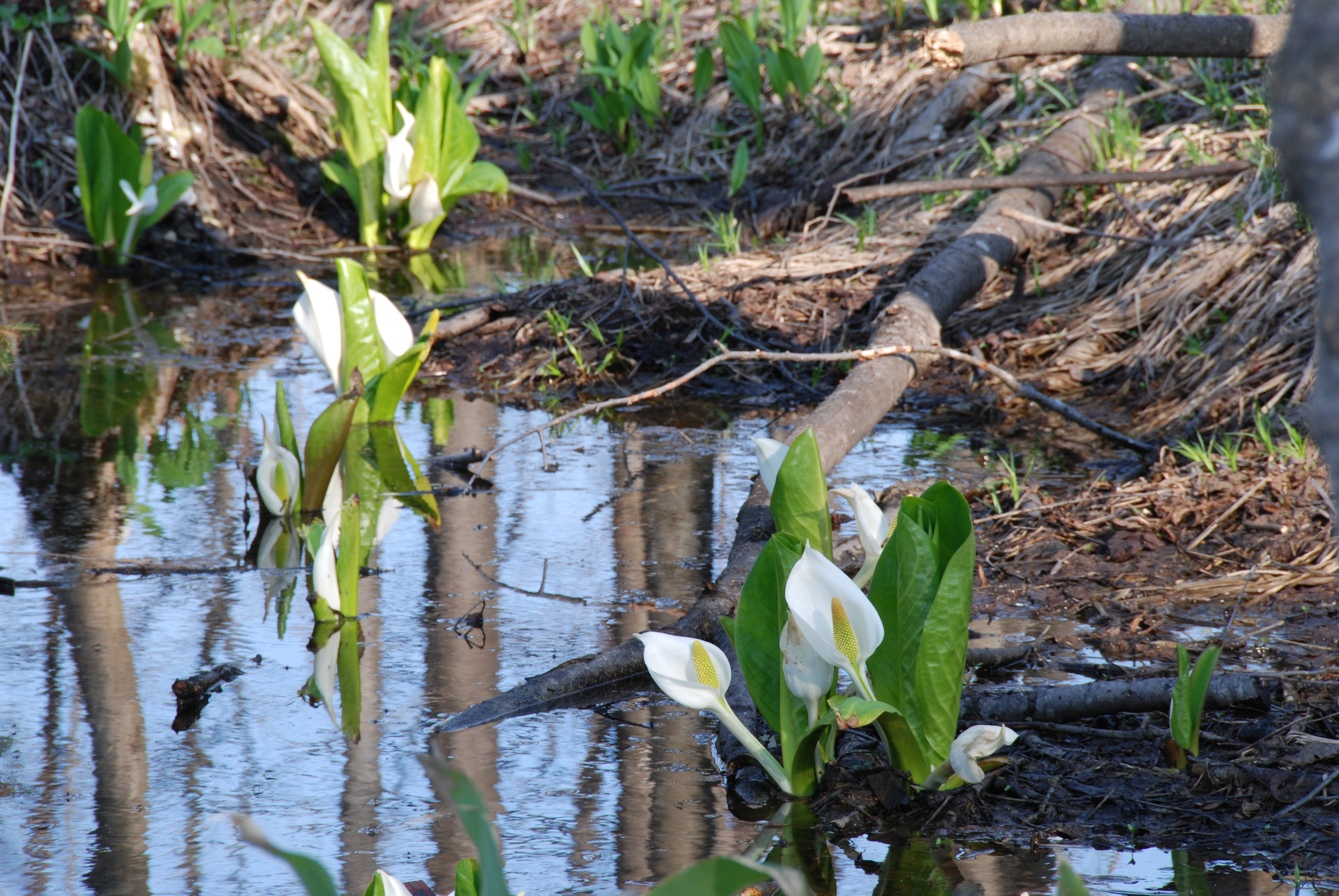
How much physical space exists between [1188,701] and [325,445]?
1916 mm

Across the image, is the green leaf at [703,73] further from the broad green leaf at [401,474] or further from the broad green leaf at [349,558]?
the broad green leaf at [349,558]

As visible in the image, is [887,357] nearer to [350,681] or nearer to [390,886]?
[350,681]

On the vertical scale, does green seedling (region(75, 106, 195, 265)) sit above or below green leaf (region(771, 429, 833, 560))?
above

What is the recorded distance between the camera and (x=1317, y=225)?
25.1 inches

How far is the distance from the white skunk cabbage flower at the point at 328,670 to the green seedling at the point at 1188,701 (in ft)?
4.30

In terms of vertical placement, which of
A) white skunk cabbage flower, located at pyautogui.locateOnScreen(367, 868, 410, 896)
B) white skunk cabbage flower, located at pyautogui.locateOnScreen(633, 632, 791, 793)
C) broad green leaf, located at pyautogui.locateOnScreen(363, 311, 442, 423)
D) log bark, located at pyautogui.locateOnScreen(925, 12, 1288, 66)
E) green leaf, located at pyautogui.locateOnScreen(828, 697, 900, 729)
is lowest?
white skunk cabbage flower, located at pyautogui.locateOnScreen(367, 868, 410, 896)

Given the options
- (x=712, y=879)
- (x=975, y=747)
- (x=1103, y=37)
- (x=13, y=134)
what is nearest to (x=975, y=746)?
(x=975, y=747)

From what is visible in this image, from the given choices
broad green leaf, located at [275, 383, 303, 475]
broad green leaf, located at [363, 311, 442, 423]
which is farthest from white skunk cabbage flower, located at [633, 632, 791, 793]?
broad green leaf, located at [363, 311, 442, 423]

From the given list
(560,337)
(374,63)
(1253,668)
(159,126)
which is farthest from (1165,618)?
(159,126)

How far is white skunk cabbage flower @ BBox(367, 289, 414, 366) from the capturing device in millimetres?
3318

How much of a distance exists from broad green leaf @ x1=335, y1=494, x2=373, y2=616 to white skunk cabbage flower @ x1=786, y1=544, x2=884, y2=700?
3.23 feet

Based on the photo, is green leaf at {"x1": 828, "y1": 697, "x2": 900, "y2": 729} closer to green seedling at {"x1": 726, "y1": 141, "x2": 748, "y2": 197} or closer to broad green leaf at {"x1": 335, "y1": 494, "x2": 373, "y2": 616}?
broad green leaf at {"x1": 335, "y1": 494, "x2": 373, "y2": 616}

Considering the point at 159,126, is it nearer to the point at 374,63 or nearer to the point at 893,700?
the point at 374,63

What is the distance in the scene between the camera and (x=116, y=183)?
539cm
